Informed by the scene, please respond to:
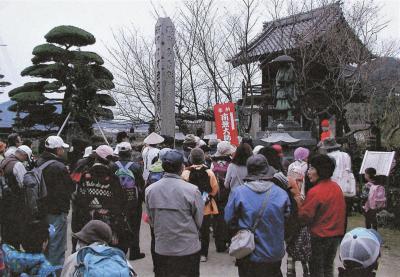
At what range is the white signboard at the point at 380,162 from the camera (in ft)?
28.6

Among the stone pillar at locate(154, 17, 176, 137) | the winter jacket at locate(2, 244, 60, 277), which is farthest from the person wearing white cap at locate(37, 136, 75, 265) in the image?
the stone pillar at locate(154, 17, 176, 137)

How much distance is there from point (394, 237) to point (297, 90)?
6.52 meters

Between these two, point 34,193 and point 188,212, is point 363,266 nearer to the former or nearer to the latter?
point 188,212

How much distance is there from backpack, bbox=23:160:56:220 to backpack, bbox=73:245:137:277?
8.81ft

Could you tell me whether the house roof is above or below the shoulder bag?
above

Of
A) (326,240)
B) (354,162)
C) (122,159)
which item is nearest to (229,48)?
(354,162)

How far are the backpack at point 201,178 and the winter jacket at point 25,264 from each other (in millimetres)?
2533

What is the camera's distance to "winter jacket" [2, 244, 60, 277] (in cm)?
383

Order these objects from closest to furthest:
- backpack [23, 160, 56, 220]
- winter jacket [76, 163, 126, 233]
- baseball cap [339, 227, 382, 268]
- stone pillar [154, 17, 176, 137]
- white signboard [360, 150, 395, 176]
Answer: baseball cap [339, 227, 382, 268], winter jacket [76, 163, 126, 233], backpack [23, 160, 56, 220], white signboard [360, 150, 395, 176], stone pillar [154, 17, 176, 137]

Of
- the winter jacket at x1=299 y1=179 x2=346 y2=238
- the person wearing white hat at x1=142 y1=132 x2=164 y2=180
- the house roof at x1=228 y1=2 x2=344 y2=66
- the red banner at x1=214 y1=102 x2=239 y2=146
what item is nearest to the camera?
the winter jacket at x1=299 y1=179 x2=346 y2=238

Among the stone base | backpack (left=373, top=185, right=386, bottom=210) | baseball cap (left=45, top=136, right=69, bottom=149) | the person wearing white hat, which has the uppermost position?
the stone base

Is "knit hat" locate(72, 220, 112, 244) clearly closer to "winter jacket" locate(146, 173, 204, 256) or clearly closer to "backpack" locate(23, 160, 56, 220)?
"winter jacket" locate(146, 173, 204, 256)

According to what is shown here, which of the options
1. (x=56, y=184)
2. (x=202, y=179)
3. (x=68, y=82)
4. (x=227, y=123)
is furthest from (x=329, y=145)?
(x=68, y=82)

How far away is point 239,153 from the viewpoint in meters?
6.30
